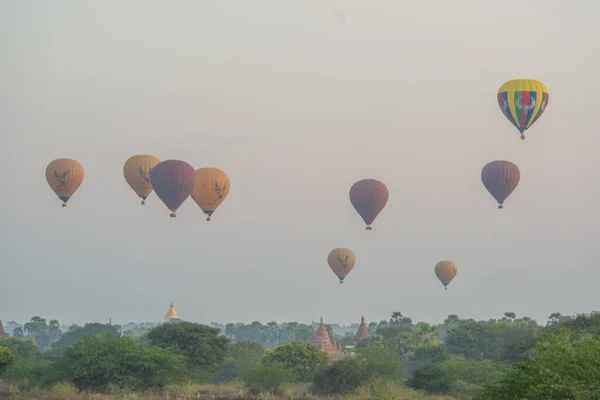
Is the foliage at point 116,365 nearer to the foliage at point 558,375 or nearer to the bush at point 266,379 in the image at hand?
the bush at point 266,379

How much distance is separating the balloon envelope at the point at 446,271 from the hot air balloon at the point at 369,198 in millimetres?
56667

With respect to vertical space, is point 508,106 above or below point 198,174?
above

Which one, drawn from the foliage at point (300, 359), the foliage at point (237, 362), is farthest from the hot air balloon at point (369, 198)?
the foliage at point (237, 362)

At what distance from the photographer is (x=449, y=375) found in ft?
209

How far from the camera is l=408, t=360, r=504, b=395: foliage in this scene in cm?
6250

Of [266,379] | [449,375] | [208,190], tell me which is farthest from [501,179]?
[266,379]

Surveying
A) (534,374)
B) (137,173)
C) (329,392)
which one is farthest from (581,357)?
(137,173)

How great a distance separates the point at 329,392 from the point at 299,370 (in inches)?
679

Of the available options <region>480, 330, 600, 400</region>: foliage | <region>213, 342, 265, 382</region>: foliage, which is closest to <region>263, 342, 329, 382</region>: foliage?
<region>213, 342, 265, 382</region>: foliage

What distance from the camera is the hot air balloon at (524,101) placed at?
8219cm

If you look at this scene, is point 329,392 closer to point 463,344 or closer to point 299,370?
point 299,370

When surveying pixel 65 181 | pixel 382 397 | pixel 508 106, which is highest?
pixel 508 106

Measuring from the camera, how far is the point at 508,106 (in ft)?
272

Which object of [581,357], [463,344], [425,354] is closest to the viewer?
[581,357]
